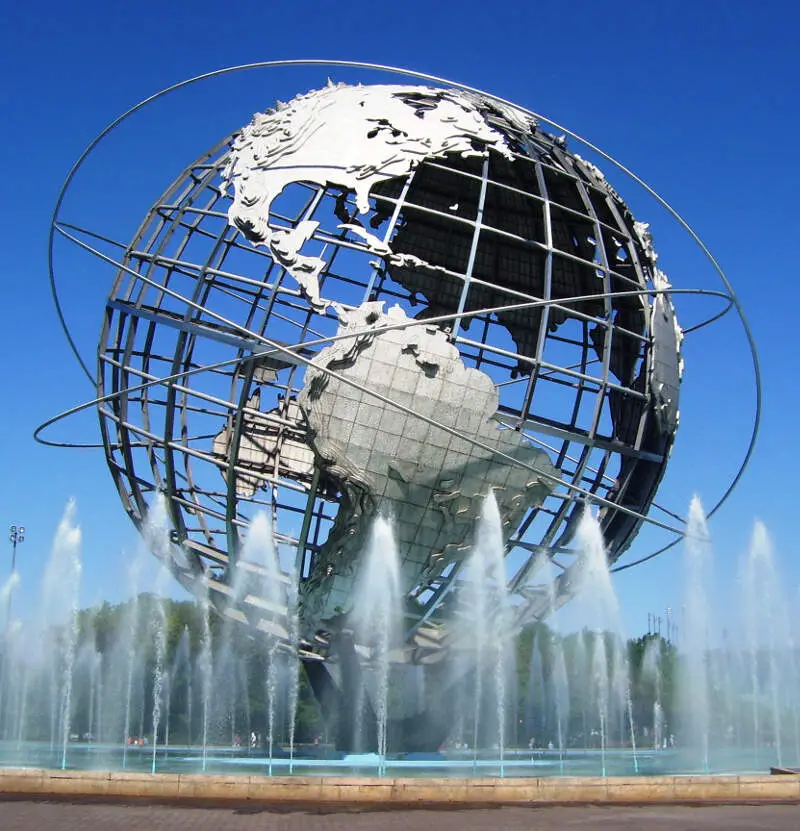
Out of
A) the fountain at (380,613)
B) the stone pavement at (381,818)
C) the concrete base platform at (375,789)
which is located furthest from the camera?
the fountain at (380,613)

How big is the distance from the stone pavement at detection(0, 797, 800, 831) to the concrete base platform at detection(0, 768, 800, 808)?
1.12 ft

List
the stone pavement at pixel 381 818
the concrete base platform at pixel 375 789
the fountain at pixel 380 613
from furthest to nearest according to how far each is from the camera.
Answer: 1. the fountain at pixel 380 613
2. the concrete base platform at pixel 375 789
3. the stone pavement at pixel 381 818

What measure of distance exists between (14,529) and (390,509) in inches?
965

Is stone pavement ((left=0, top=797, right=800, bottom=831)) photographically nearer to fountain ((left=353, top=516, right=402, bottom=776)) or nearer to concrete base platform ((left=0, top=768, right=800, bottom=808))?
concrete base platform ((left=0, top=768, right=800, bottom=808))

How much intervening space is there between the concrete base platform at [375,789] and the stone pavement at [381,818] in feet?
1.12

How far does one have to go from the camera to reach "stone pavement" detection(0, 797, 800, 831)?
7.86 m

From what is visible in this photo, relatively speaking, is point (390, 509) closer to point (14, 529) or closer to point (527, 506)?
point (527, 506)

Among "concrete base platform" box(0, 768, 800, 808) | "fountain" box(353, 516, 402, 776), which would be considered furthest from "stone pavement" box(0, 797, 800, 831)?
"fountain" box(353, 516, 402, 776)

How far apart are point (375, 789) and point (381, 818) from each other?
3.37 ft

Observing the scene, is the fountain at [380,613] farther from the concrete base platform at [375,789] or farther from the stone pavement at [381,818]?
the stone pavement at [381,818]

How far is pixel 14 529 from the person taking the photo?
33625mm

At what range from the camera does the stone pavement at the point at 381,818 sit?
786 cm

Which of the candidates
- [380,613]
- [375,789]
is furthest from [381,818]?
[380,613]

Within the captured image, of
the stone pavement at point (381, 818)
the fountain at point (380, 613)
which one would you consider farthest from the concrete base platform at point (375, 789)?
the fountain at point (380, 613)
